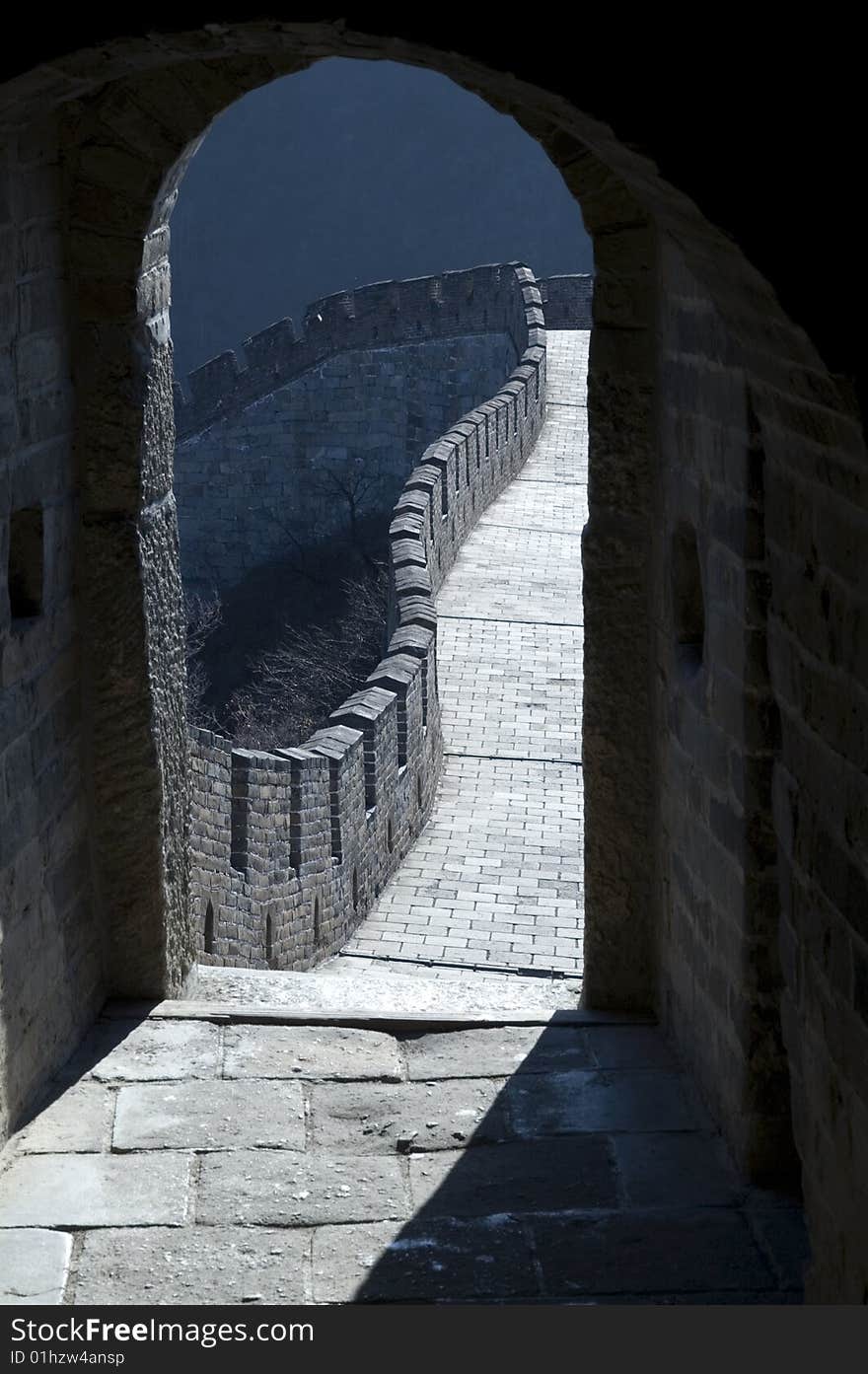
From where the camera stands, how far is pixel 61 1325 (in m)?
3.33

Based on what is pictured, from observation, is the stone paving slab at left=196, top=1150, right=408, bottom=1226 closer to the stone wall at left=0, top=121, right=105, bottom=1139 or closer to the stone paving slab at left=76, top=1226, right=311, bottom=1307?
the stone paving slab at left=76, top=1226, right=311, bottom=1307

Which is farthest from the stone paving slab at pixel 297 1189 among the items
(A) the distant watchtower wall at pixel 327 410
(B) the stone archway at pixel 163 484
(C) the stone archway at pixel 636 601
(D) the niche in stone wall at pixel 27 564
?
(A) the distant watchtower wall at pixel 327 410

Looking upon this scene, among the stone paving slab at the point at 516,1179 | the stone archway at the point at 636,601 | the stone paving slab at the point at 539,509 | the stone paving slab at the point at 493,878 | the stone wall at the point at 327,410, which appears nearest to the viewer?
the stone archway at the point at 636,601

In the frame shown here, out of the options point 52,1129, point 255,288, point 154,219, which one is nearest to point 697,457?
point 154,219

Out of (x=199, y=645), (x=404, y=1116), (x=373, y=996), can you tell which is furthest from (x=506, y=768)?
(x=199, y=645)

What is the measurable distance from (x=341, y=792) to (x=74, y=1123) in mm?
4771

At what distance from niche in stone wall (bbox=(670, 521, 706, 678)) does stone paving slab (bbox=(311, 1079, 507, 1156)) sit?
1222mm

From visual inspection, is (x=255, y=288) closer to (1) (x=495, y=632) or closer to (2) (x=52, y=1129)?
(1) (x=495, y=632)

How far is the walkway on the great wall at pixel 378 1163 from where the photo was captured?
151 inches

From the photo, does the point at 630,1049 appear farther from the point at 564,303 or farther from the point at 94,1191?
the point at 564,303

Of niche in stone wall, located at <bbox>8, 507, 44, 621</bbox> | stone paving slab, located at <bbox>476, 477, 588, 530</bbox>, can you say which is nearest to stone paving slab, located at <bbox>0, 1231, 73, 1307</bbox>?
niche in stone wall, located at <bbox>8, 507, 44, 621</bbox>

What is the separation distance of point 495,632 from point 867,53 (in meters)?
11.4

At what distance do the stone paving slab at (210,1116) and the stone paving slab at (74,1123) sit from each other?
37 mm

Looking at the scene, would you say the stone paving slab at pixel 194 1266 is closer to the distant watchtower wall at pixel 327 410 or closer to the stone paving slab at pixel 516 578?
the stone paving slab at pixel 516 578
